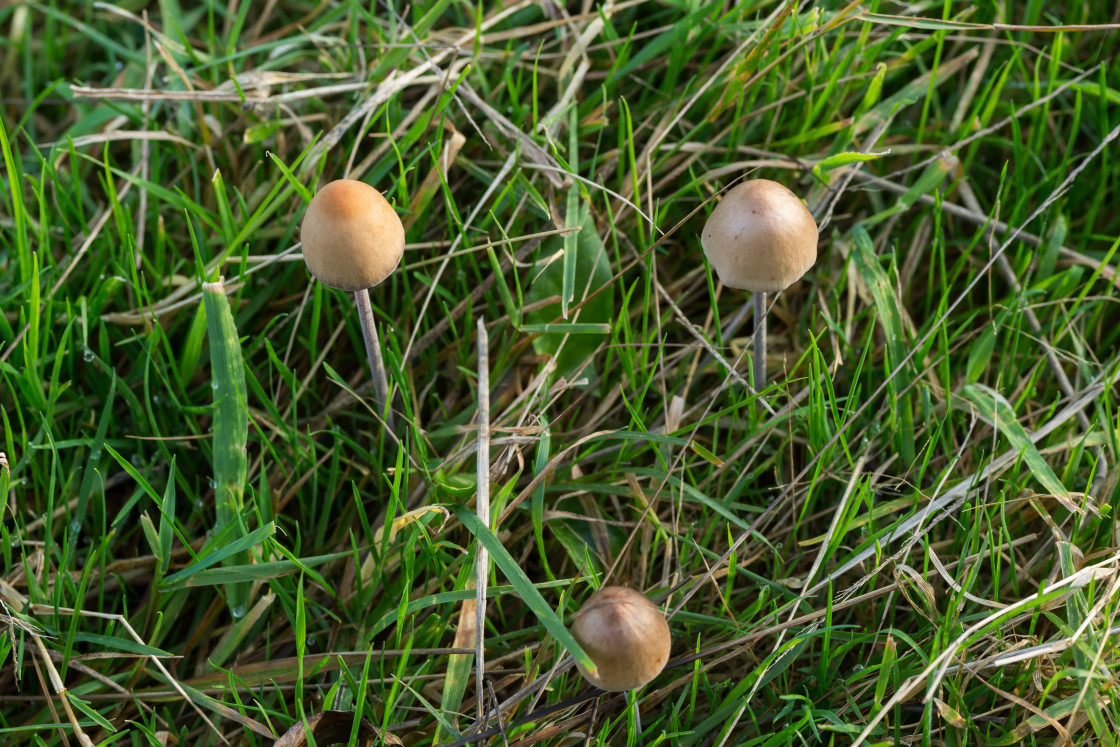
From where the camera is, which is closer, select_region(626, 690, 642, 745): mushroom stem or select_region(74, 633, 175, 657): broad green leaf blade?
select_region(626, 690, 642, 745): mushroom stem

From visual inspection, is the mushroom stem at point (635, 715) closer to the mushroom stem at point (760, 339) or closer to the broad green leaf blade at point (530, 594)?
the broad green leaf blade at point (530, 594)

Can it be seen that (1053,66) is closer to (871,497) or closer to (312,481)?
(871,497)

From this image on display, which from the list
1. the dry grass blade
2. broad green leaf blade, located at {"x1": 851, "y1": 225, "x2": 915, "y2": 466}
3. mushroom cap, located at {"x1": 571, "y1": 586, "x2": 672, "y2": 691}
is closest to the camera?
mushroom cap, located at {"x1": 571, "y1": 586, "x2": 672, "y2": 691}

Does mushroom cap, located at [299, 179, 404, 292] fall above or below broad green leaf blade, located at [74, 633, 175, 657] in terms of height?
above

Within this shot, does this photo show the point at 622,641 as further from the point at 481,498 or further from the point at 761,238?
the point at 761,238

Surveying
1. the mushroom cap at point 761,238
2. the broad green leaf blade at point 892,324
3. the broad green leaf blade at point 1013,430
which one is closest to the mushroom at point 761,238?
the mushroom cap at point 761,238

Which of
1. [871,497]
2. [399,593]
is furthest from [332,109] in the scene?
[871,497]

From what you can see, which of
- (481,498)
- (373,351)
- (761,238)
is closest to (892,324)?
(761,238)

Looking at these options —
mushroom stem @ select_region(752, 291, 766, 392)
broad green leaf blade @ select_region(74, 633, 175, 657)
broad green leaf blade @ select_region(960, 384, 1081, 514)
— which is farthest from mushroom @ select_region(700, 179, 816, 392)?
broad green leaf blade @ select_region(74, 633, 175, 657)

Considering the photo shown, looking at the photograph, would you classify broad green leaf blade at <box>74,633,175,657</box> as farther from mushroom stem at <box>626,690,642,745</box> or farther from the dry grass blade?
mushroom stem at <box>626,690,642,745</box>
